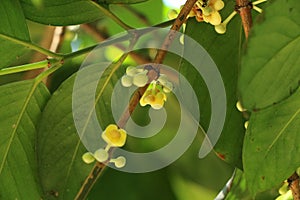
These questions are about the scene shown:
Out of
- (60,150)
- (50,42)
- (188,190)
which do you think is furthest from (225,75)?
(50,42)

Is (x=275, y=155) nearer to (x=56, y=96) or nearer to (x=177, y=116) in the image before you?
(x=56, y=96)

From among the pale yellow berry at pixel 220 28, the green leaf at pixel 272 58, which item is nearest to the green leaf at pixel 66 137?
the pale yellow berry at pixel 220 28

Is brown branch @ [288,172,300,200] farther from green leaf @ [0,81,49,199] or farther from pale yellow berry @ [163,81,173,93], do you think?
green leaf @ [0,81,49,199]

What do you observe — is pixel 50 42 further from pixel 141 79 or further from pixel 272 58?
pixel 272 58

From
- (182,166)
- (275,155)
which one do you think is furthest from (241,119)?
(182,166)

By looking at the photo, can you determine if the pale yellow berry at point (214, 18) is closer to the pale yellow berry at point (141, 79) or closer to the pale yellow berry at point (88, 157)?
the pale yellow berry at point (141, 79)

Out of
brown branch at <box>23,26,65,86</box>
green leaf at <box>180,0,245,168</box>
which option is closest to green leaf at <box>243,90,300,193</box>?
green leaf at <box>180,0,245,168</box>

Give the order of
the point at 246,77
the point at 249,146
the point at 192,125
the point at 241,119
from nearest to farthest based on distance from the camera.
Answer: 1. the point at 246,77
2. the point at 249,146
3. the point at 241,119
4. the point at 192,125
